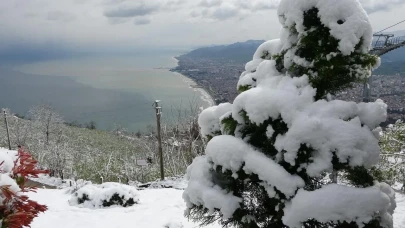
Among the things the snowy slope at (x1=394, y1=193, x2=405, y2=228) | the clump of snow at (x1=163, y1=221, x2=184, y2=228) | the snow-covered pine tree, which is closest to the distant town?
the snow-covered pine tree

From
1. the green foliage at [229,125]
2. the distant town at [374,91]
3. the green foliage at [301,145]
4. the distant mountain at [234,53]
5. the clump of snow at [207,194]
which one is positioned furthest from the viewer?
the distant mountain at [234,53]

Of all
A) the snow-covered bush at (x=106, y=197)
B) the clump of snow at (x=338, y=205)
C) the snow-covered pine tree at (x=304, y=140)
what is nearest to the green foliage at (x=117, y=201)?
the snow-covered bush at (x=106, y=197)

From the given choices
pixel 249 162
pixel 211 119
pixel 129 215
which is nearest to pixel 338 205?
pixel 249 162

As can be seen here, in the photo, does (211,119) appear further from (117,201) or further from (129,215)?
(117,201)

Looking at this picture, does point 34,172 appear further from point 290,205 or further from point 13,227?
point 290,205

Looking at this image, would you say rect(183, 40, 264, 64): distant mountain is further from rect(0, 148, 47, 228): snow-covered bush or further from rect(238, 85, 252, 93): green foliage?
rect(0, 148, 47, 228): snow-covered bush

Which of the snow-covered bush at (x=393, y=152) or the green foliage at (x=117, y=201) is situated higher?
the snow-covered bush at (x=393, y=152)

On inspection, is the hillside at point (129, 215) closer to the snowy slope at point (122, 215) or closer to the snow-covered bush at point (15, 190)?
the snowy slope at point (122, 215)
